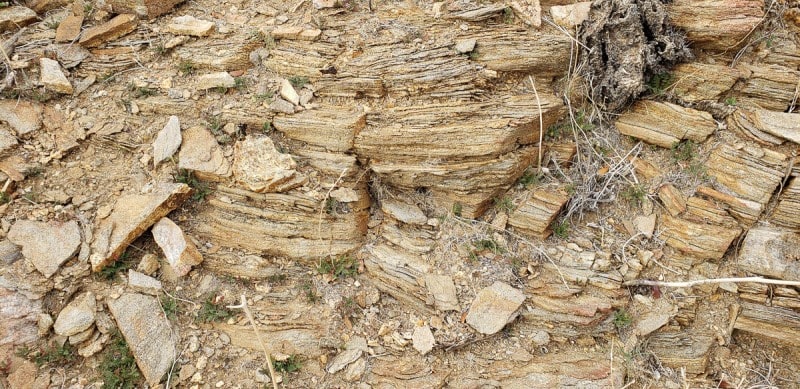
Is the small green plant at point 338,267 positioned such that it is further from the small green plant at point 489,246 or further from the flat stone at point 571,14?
the flat stone at point 571,14

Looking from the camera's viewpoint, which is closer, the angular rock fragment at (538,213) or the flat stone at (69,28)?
the angular rock fragment at (538,213)

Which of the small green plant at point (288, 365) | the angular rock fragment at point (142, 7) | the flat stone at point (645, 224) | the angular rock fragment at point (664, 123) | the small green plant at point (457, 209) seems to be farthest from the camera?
the angular rock fragment at point (142, 7)

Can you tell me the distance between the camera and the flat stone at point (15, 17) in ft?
17.1

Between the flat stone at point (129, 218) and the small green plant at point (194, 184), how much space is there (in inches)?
3.9

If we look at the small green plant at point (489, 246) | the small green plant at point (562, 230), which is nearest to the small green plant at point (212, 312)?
the small green plant at point (489, 246)

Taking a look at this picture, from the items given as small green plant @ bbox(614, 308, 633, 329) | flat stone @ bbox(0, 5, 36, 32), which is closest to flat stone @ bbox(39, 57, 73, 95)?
flat stone @ bbox(0, 5, 36, 32)

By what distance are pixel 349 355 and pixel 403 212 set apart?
54.6 inches

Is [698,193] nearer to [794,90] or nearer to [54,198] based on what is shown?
[794,90]

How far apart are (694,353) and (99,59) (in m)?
6.30

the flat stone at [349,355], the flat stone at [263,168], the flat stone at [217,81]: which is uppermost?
the flat stone at [217,81]

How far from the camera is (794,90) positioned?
455 cm

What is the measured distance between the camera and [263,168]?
4617 mm

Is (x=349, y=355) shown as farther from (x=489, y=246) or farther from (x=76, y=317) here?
(x=76, y=317)

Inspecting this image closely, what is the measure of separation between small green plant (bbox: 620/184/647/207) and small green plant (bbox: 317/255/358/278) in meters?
2.66
